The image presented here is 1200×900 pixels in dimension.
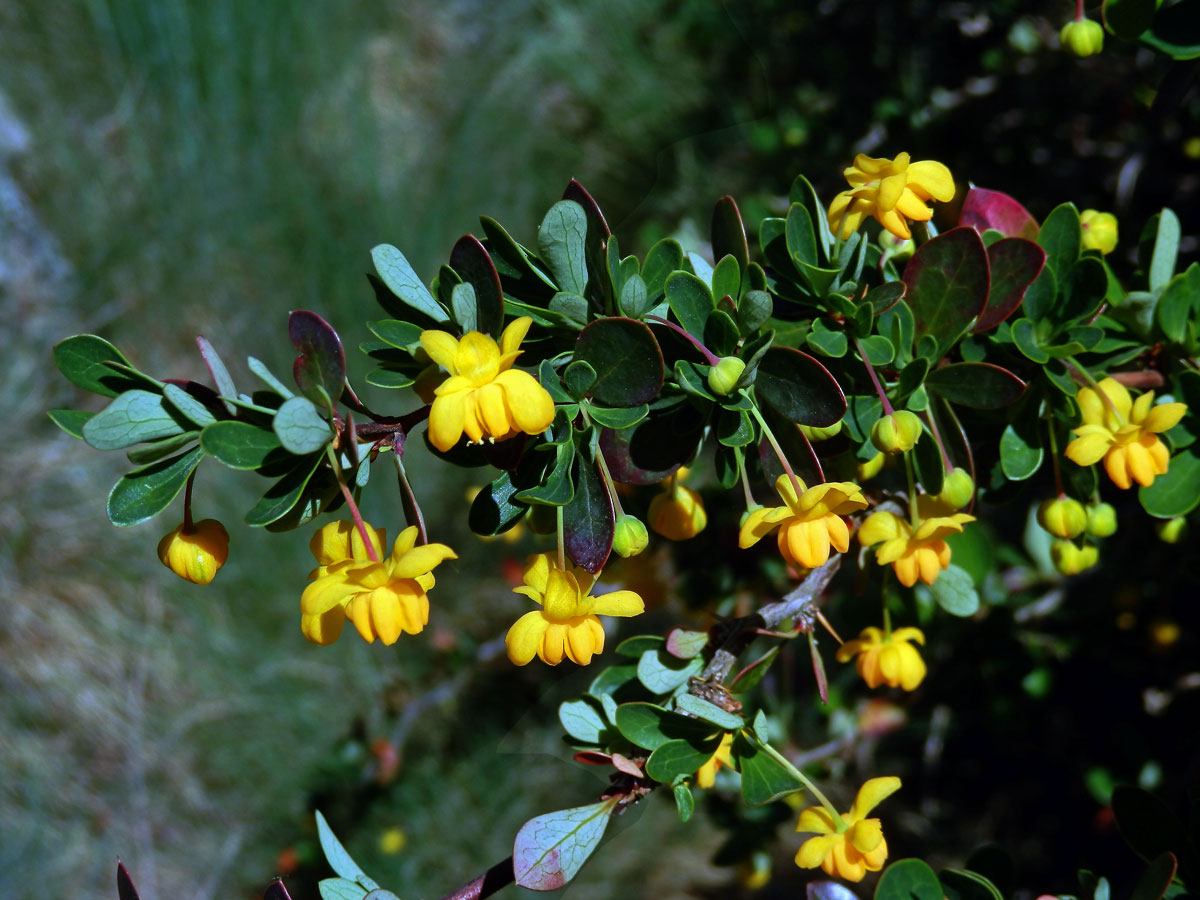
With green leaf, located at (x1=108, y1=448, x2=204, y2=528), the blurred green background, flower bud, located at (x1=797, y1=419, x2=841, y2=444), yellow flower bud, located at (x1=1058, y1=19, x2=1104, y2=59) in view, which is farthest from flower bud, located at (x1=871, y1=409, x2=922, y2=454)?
the blurred green background

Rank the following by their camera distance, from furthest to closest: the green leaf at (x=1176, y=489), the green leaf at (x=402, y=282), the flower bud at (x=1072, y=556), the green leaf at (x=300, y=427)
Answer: the flower bud at (x=1072, y=556), the green leaf at (x=1176, y=489), the green leaf at (x=402, y=282), the green leaf at (x=300, y=427)

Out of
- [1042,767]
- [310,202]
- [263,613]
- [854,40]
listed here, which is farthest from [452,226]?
[1042,767]

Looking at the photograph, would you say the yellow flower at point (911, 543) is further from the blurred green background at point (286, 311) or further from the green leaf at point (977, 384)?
the blurred green background at point (286, 311)

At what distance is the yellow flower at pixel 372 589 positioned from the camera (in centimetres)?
67

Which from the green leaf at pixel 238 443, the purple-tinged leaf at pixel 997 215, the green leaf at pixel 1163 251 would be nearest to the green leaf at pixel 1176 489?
the green leaf at pixel 1163 251

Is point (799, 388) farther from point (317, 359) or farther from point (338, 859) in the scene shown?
point (338, 859)

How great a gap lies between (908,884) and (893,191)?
0.67 meters

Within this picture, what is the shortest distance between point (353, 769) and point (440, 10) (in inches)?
130

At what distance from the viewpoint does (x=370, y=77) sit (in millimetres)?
3715

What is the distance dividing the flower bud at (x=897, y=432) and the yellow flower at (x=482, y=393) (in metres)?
0.29

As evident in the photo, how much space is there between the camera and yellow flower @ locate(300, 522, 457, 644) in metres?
0.67

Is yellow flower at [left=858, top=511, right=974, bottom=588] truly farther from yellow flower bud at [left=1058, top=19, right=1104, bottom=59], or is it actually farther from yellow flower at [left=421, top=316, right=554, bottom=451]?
yellow flower bud at [left=1058, top=19, right=1104, bottom=59]

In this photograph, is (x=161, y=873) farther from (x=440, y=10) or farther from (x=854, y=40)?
(x=440, y=10)

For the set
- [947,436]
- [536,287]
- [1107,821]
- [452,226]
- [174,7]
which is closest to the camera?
[536,287]
